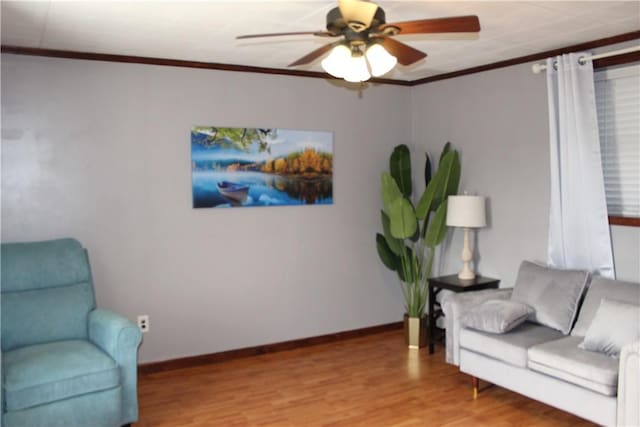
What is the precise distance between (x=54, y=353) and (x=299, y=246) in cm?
216

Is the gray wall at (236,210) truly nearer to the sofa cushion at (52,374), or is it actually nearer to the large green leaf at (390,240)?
the large green leaf at (390,240)

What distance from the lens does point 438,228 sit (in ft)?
15.5

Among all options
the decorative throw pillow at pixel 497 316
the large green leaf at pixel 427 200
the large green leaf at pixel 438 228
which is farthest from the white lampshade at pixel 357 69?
the large green leaf at pixel 438 228

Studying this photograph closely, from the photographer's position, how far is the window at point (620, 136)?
3637 millimetres

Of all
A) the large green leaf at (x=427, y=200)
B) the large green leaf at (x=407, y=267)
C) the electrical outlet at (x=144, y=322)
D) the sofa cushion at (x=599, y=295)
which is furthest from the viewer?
the large green leaf at (x=407, y=267)

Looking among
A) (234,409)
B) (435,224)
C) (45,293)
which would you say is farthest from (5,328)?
(435,224)

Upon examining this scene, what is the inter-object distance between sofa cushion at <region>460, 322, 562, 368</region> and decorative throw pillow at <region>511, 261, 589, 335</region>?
0.23 ft

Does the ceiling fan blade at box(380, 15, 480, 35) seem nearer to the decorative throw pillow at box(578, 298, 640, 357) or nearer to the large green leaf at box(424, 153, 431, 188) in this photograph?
the decorative throw pillow at box(578, 298, 640, 357)

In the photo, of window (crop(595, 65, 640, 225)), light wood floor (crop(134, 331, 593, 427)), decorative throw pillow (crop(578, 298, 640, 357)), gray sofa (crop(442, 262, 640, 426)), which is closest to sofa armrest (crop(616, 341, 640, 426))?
gray sofa (crop(442, 262, 640, 426))

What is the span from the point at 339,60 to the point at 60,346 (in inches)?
87.8

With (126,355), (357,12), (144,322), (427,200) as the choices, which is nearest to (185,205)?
(144,322)

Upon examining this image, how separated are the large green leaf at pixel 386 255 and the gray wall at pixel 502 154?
1.41ft

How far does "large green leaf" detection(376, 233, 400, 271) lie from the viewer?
5023 millimetres

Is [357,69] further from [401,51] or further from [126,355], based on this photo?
[126,355]
